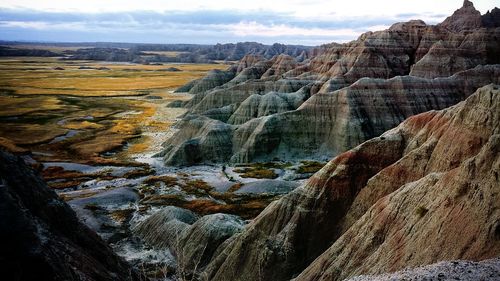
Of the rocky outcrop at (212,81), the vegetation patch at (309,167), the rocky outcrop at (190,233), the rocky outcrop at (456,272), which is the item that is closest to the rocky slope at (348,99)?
the vegetation patch at (309,167)

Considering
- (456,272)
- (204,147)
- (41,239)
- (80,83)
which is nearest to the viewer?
(456,272)

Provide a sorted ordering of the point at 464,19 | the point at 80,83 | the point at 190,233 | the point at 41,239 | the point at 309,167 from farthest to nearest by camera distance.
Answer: the point at 80,83 → the point at 464,19 → the point at 309,167 → the point at 190,233 → the point at 41,239

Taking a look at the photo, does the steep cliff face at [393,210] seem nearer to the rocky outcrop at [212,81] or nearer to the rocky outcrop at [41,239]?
the rocky outcrop at [41,239]

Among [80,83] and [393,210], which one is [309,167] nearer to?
[393,210]

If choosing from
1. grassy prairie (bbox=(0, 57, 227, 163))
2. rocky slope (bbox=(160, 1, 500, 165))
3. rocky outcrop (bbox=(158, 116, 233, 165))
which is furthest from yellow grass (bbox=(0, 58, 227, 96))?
rocky outcrop (bbox=(158, 116, 233, 165))

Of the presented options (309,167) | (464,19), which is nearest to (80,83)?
(464,19)

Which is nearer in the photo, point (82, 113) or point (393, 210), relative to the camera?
point (393, 210)

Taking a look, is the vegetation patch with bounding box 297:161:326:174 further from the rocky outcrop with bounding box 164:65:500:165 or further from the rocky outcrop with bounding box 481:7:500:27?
the rocky outcrop with bounding box 481:7:500:27
